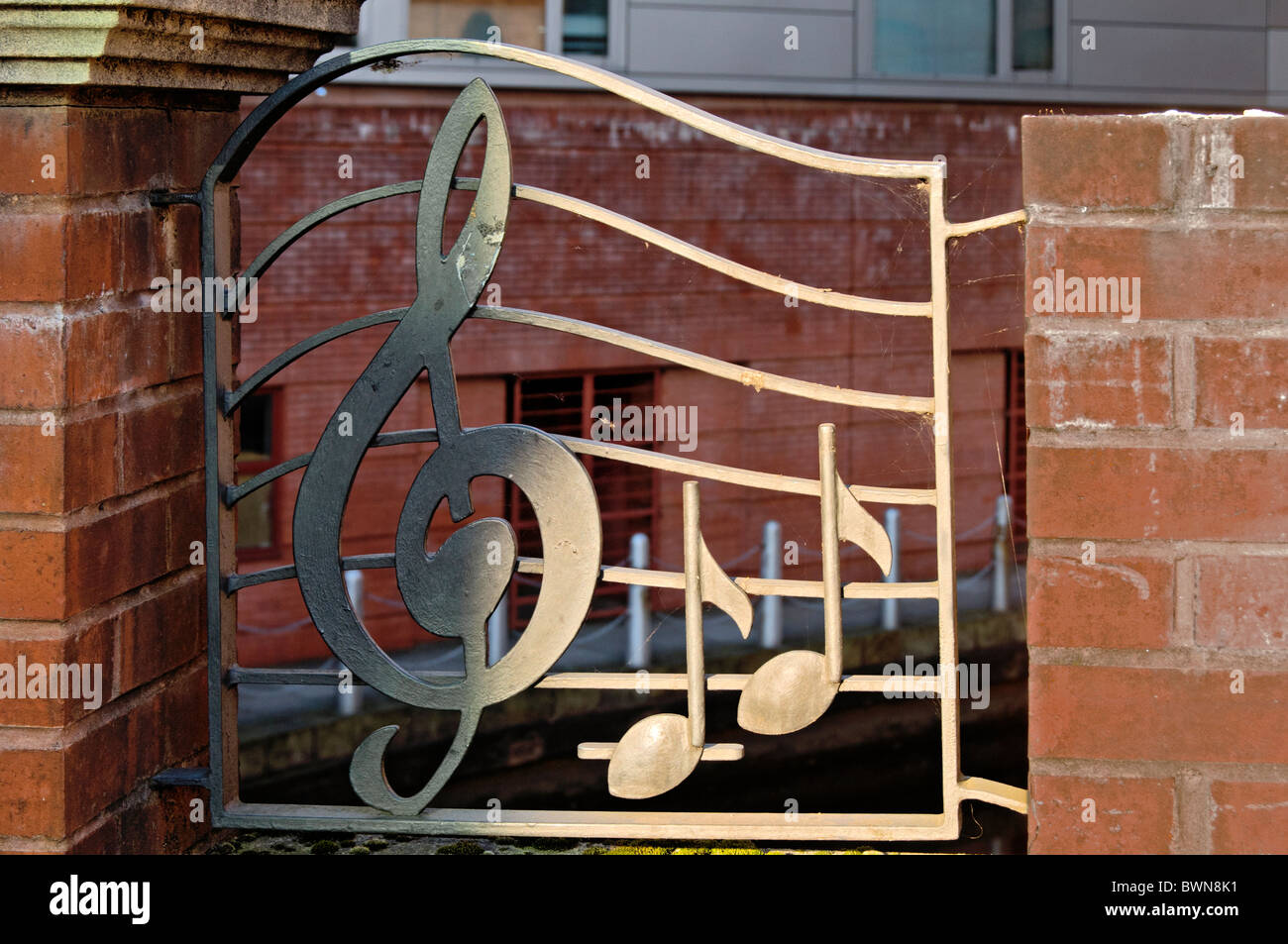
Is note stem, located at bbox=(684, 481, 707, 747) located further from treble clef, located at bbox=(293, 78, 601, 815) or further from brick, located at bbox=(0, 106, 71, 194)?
brick, located at bbox=(0, 106, 71, 194)

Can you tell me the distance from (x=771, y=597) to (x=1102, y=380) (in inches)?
352

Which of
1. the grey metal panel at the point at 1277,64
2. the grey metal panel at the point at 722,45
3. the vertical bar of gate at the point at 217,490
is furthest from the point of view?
the grey metal panel at the point at 1277,64

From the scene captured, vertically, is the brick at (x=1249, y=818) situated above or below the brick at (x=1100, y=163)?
below

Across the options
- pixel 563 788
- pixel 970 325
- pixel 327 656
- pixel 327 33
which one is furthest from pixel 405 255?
pixel 327 33

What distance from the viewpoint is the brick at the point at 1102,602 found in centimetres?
263

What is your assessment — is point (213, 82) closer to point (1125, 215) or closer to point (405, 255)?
point (1125, 215)

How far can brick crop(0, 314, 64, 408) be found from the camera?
264 centimetres

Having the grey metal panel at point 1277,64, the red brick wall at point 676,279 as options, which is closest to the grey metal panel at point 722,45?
the red brick wall at point 676,279

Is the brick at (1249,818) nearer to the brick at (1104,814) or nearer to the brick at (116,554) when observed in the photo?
the brick at (1104,814)

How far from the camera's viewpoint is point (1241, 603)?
8.60 ft

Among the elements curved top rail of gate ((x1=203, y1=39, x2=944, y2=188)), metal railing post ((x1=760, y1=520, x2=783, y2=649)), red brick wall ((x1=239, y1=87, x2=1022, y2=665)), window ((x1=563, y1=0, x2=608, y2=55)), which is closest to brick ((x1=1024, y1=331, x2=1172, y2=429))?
curved top rail of gate ((x1=203, y1=39, x2=944, y2=188))

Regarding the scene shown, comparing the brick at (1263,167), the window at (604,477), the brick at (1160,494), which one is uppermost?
the brick at (1263,167)

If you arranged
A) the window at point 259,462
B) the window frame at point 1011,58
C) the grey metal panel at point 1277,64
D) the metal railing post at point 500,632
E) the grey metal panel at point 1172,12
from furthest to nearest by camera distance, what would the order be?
the grey metal panel at point 1277,64 < the grey metal panel at point 1172,12 < the window frame at point 1011,58 < the window at point 259,462 < the metal railing post at point 500,632

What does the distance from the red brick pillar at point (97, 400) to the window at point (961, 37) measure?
11.8 meters
